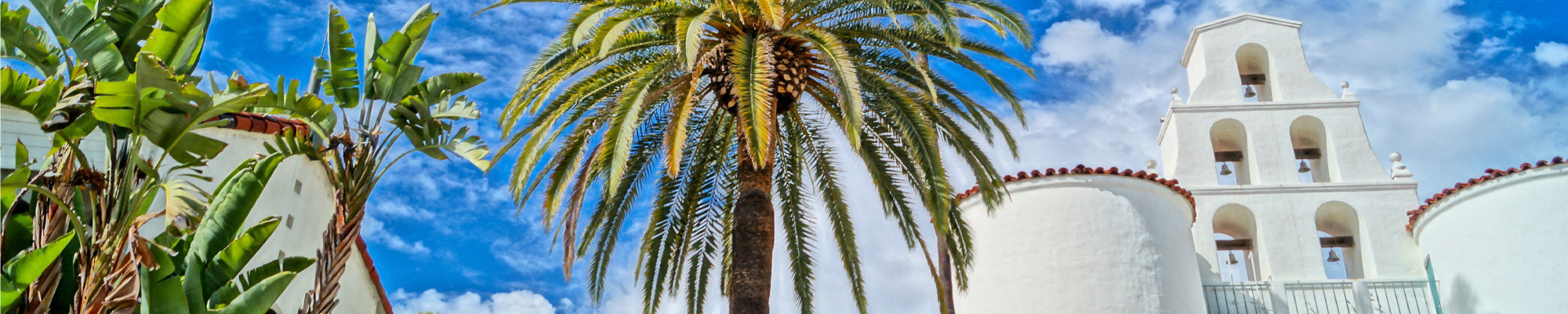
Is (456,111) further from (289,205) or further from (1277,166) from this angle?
(1277,166)

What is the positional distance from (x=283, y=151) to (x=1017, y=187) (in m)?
12.8

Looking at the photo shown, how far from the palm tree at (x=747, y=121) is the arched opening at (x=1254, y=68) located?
37.9 ft

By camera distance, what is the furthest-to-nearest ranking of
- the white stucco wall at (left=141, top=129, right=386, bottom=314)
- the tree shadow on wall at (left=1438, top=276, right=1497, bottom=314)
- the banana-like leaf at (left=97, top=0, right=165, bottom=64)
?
the tree shadow on wall at (left=1438, top=276, right=1497, bottom=314), the white stucco wall at (left=141, top=129, right=386, bottom=314), the banana-like leaf at (left=97, top=0, right=165, bottom=64)

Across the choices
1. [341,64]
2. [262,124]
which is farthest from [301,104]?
[262,124]

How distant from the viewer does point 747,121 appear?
1265 centimetres

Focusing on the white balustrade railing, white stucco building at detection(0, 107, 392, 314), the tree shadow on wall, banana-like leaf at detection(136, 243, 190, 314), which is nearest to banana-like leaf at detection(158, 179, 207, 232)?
white stucco building at detection(0, 107, 392, 314)

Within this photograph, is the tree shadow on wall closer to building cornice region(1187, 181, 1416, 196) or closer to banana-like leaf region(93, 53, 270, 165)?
building cornice region(1187, 181, 1416, 196)

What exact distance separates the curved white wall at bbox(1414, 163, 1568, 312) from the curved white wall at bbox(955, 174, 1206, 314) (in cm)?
359

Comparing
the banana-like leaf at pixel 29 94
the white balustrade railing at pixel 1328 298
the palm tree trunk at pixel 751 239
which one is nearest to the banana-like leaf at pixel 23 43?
the banana-like leaf at pixel 29 94

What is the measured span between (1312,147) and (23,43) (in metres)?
21.7

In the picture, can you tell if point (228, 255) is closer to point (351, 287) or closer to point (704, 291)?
point (351, 287)

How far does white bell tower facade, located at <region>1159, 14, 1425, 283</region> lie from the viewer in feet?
70.8

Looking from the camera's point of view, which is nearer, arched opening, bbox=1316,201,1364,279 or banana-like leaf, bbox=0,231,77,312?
banana-like leaf, bbox=0,231,77,312

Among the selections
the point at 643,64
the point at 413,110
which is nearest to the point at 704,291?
the point at 643,64
